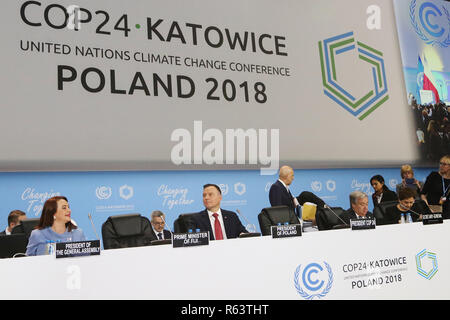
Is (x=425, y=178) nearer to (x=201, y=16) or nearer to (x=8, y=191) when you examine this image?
(x=201, y=16)

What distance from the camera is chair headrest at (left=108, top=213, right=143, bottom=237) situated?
3.64 m

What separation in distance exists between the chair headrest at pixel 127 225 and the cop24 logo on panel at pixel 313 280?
180 cm

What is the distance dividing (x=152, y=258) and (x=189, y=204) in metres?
3.24

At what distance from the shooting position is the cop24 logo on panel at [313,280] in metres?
2.28

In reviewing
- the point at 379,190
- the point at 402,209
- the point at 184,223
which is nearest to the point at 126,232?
the point at 184,223

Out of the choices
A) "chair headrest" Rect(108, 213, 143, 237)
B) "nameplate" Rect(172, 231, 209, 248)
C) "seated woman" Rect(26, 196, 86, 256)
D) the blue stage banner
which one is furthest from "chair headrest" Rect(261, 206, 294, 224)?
"nameplate" Rect(172, 231, 209, 248)

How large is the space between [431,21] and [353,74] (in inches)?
81.7

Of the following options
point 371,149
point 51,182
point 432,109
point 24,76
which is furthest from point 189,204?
point 432,109

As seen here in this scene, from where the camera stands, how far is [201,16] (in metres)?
5.64

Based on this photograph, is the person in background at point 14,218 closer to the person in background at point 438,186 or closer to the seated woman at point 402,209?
the seated woman at point 402,209

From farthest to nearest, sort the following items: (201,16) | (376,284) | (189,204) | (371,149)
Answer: (371,149) < (201,16) < (189,204) < (376,284)

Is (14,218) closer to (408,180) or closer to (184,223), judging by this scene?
(184,223)

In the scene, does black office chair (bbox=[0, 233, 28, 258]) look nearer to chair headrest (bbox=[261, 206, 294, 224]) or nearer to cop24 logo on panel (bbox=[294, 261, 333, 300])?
cop24 logo on panel (bbox=[294, 261, 333, 300])

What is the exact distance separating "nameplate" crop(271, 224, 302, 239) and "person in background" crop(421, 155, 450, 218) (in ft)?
15.0
